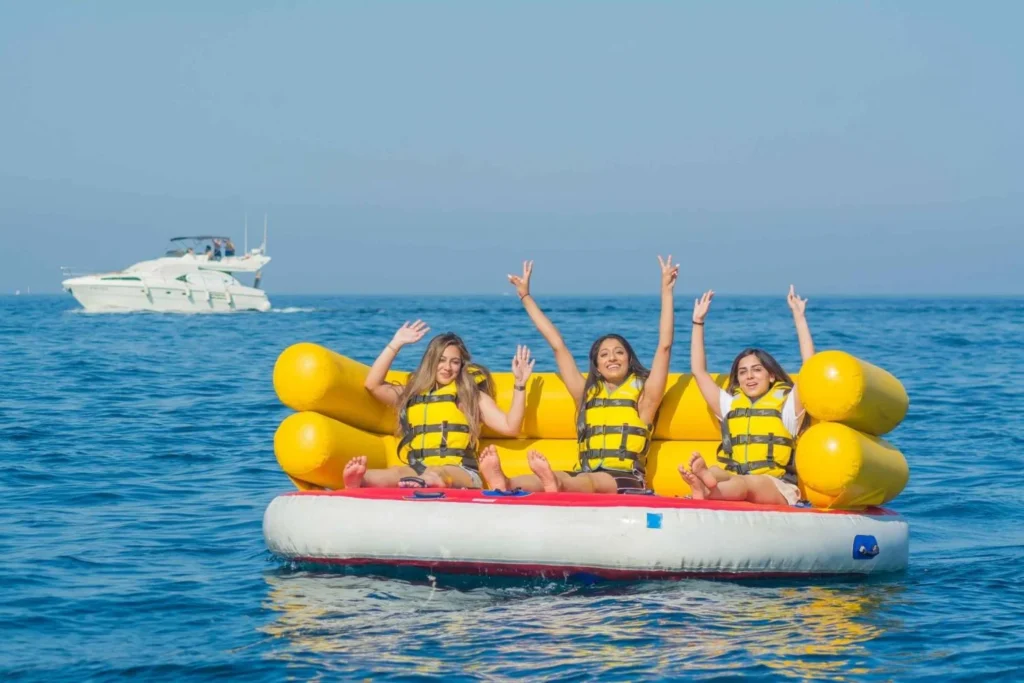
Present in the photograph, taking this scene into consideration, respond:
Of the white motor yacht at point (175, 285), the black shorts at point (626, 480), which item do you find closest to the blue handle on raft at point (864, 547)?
Result: the black shorts at point (626, 480)

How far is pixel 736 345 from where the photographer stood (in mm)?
24688

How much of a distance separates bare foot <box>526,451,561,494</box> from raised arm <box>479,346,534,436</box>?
2.23 feet

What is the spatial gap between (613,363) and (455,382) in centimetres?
82

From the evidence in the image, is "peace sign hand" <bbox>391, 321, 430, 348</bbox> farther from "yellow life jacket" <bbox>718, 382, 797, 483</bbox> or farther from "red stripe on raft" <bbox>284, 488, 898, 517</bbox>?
"yellow life jacket" <bbox>718, 382, 797, 483</bbox>

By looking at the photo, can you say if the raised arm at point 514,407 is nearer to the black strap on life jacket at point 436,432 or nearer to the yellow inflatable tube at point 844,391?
the black strap on life jacket at point 436,432

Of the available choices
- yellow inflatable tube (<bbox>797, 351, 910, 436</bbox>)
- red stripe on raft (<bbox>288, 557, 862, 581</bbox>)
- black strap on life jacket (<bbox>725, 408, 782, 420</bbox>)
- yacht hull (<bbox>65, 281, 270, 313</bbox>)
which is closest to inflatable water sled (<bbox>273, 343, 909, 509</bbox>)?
yellow inflatable tube (<bbox>797, 351, 910, 436</bbox>)

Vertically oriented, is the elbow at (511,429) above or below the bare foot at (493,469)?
above

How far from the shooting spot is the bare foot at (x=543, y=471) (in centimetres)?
533

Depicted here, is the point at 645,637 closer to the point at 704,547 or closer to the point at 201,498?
the point at 704,547

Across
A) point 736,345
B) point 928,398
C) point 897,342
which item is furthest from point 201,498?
point 897,342

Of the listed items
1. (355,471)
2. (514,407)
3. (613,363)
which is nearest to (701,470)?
(613,363)

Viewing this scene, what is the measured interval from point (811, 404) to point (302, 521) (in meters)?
2.37

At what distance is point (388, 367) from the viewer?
6.13 meters

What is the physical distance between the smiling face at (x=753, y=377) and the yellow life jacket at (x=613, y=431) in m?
0.52
